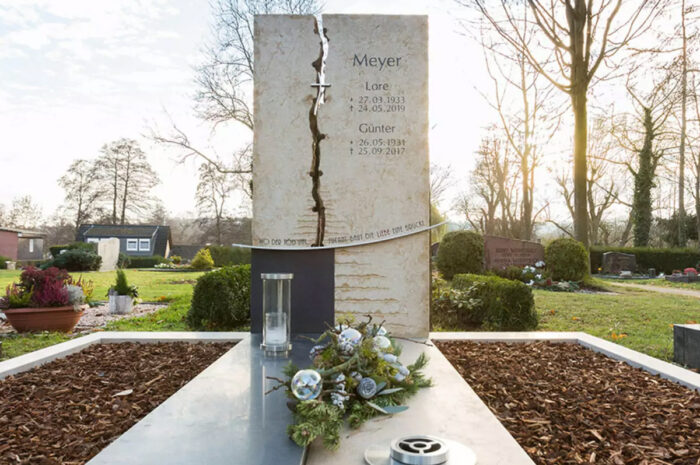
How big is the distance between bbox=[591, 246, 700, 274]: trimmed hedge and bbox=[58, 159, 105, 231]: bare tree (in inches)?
1266

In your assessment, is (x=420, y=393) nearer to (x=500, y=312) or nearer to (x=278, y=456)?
(x=278, y=456)

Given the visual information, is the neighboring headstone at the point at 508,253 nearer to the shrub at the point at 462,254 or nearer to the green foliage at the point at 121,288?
the shrub at the point at 462,254

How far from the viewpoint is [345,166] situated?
14.2 ft

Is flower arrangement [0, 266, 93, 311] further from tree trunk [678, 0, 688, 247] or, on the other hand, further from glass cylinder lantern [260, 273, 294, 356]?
tree trunk [678, 0, 688, 247]

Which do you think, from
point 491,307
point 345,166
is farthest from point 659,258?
point 345,166

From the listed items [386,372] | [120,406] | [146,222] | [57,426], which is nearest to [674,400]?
[386,372]

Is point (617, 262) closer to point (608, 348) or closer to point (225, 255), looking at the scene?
point (608, 348)

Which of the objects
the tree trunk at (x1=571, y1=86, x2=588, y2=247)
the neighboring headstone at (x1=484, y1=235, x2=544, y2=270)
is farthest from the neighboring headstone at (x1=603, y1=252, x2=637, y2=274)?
the tree trunk at (x1=571, y1=86, x2=588, y2=247)

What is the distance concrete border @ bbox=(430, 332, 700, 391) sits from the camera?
3545 millimetres

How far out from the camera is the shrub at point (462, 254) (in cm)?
1443

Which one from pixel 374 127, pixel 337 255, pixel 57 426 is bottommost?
pixel 57 426

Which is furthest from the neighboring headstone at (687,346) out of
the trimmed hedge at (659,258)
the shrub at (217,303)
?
the trimmed hedge at (659,258)

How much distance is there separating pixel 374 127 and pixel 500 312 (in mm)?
3685

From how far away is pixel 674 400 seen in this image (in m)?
3.07
